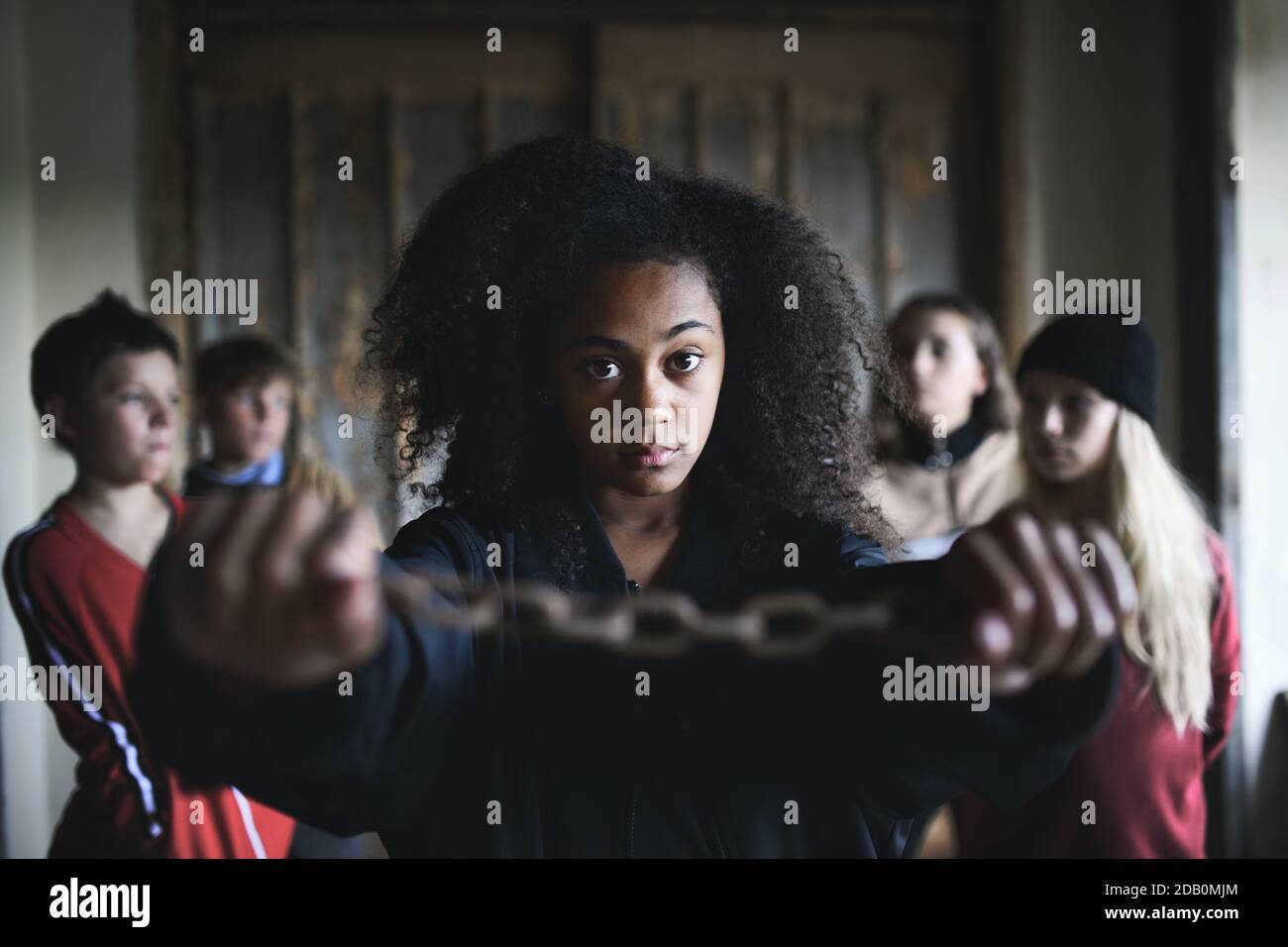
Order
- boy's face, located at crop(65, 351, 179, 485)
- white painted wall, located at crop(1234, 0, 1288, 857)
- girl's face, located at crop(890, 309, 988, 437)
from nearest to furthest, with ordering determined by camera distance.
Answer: boy's face, located at crop(65, 351, 179, 485)
girl's face, located at crop(890, 309, 988, 437)
white painted wall, located at crop(1234, 0, 1288, 857)

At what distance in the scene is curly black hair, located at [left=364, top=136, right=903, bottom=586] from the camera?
579 mm

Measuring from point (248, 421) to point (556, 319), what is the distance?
0.91 meters

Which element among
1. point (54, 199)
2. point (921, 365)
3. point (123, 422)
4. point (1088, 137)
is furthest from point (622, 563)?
point (1088, 137)

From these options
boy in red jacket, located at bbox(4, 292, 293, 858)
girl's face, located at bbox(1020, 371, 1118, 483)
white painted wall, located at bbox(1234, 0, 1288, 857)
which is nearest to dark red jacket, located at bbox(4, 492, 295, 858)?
boy in red jacket, located at bbox(4, 292, 293, 858)

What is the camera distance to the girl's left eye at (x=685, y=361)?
1.76ft

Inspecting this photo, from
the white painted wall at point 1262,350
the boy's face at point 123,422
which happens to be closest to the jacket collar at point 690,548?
the boy's face at point 123,422

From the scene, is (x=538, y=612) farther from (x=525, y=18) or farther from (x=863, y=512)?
(x=525, y=18)

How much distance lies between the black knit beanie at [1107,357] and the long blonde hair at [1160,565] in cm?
2

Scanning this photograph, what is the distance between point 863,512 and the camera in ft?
2.06

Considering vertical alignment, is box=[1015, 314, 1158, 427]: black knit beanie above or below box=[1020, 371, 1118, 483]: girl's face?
above

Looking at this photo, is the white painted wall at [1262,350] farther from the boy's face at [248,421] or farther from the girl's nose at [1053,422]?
the boy's face at [248,421]

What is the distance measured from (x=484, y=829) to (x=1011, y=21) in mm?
1683

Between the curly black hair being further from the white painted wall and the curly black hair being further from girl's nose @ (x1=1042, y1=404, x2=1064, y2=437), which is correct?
the white painted wall

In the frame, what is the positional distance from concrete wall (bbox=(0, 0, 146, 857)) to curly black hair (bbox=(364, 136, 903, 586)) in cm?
118
